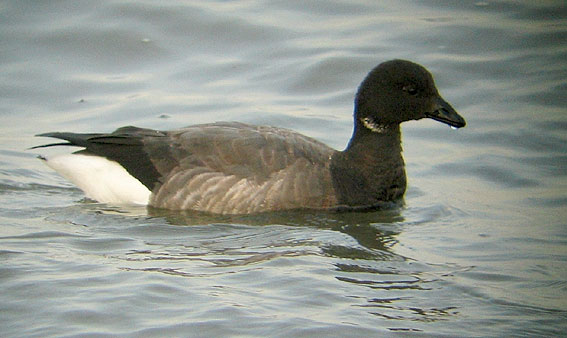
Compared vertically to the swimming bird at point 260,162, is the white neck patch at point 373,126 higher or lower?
higher

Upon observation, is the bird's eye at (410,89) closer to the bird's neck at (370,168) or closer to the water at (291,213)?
the bird's neck at (370,168)

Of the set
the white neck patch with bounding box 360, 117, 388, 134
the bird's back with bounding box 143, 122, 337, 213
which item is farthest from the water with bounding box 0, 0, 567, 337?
the white neck patch with bounding box 360, 117, 388, 134

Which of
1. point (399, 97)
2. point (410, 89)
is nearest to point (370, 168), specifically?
point (399, 97)

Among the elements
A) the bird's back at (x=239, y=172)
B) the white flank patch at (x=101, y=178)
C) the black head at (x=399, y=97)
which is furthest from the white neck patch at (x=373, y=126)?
the white flank patch at (x=101, y=178)

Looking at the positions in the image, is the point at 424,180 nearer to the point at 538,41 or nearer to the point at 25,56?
the point at 538,41

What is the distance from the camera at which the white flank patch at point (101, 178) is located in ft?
28.1

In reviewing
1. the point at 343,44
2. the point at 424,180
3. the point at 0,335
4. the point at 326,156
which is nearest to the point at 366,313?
the point at 0,335

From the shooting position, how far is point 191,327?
5340mm

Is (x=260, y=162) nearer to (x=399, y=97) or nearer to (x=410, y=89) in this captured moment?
(x=399, y=97)

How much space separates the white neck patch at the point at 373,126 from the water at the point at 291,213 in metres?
0.76

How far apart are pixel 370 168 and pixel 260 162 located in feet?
3.66

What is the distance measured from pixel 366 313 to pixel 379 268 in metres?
0.99

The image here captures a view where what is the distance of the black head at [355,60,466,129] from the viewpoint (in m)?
8.62

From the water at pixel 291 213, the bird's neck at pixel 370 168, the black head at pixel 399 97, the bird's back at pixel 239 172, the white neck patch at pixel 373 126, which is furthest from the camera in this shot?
the white neck patch at pixel 373 126
